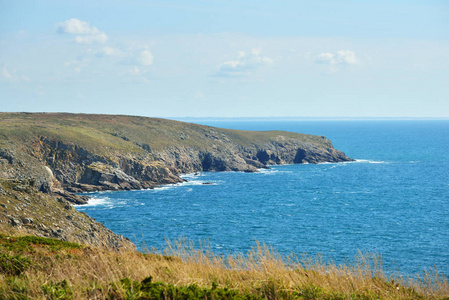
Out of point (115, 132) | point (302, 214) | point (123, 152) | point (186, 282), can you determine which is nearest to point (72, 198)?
point (123, 152)

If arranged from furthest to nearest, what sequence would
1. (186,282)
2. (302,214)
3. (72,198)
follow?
(72,198)
(302,214)
(186,282)

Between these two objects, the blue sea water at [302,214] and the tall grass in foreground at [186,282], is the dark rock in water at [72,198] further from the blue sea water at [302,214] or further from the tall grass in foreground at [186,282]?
the tall grass in foreground at [186,282]

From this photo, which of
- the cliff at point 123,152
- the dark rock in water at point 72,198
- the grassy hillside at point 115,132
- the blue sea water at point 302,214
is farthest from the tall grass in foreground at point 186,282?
the grassy hillside at point 115,132

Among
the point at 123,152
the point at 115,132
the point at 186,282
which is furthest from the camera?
the point at 115,132

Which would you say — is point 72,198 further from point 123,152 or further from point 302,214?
point 302,214

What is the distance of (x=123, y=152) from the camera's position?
Result: 99.1 meters

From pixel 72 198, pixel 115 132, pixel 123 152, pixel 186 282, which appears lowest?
pixel 72 198

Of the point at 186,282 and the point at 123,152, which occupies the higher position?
the point at 186,282

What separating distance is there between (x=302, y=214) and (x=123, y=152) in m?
48.7

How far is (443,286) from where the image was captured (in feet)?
39.7

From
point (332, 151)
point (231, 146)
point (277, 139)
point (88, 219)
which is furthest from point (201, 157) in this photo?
point (88, 219)

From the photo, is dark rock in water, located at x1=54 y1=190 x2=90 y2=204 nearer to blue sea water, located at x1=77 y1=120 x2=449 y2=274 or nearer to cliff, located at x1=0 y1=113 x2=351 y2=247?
cliff, located at x1=0 y1=113 x2=351 y2=247

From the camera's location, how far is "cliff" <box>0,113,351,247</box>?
256 feet

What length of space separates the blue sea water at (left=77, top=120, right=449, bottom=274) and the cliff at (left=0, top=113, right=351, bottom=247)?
6.27 m
